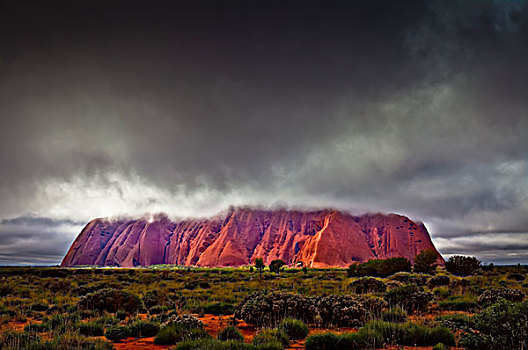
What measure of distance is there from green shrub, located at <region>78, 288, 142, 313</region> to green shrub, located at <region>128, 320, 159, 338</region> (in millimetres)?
6019

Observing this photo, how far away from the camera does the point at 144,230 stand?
179 meters

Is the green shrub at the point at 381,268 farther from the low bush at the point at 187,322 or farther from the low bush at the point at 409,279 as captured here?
the low bush at the point at 187,322

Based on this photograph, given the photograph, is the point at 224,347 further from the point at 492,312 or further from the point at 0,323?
the point at 0,323

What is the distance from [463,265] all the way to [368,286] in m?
29.9

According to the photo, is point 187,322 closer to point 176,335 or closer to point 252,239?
point 176,335

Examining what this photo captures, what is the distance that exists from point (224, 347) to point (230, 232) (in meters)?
157

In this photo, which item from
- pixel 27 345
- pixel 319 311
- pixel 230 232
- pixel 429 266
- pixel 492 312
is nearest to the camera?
pixel 27 345

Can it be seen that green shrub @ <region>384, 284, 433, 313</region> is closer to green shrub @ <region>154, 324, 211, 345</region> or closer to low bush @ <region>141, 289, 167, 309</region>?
green shrub @ <region>154, 324, 211, 345</region>

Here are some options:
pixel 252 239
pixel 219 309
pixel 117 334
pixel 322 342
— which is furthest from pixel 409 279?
pixel 252 239

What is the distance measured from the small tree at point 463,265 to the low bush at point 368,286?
28.9m

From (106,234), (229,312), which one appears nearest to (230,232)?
(106,234)

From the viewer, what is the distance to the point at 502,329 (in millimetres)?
7348

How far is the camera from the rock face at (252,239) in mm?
136000

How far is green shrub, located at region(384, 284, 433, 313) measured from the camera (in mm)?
14734
